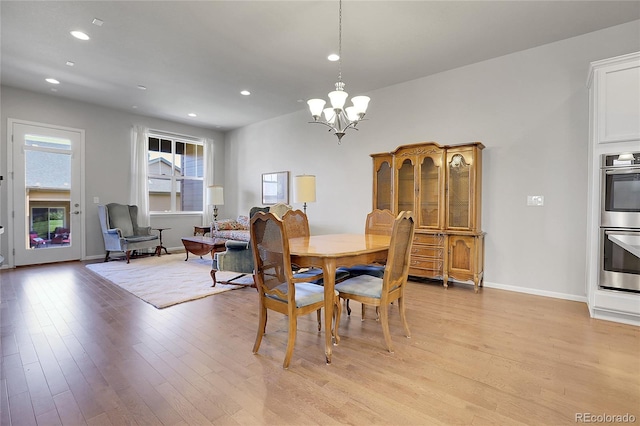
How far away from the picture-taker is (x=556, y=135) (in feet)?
11.4

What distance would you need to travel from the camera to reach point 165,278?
434 centimetres

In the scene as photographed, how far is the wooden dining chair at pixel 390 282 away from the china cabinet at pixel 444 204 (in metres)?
1.68

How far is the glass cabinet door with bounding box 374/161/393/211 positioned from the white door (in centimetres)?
538

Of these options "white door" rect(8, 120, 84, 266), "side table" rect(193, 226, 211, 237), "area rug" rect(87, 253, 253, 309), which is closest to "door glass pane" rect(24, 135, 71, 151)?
"white door" rect(8, 120, 84, 266)

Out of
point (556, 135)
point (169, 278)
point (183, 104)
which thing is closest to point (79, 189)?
point (183, 104)

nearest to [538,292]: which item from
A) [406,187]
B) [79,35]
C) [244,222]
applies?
[406,187]

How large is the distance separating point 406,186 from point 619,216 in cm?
215

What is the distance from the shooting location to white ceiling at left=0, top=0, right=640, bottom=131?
2.89 meters

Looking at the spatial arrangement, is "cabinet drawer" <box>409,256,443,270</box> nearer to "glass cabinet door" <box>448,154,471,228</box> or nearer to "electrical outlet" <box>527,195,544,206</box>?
"glass cabinet door" <box>448,154,471,228</box>

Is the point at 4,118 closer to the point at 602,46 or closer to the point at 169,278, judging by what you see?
the point at 169,278

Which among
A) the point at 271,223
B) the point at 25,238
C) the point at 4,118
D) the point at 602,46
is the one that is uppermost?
the point at 602,46

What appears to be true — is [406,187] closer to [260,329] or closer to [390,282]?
[390,282]

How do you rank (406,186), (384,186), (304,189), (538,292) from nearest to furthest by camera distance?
(538,292) → (406,186) → (384,186) → (304,189)

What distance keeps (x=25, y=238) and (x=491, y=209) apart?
284 inches
